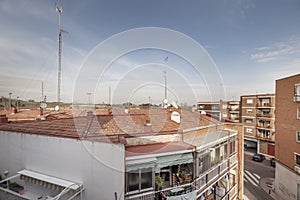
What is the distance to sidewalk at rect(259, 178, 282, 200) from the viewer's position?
1756 centimetres

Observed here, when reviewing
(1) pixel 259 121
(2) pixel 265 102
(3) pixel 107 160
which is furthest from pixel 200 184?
(2) pixel 265 102

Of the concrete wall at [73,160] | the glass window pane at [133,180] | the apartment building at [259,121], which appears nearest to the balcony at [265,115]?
the apartment building at [259,121]

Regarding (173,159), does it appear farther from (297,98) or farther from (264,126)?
(264,126)

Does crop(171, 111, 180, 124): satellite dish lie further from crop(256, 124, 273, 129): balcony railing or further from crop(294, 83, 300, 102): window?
crop(256, 124, 273, 129): balcony railing

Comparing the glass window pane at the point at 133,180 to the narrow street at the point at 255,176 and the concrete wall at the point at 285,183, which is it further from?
the concrete wall at the point at 285,183

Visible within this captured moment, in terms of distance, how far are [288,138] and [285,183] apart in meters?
4.56

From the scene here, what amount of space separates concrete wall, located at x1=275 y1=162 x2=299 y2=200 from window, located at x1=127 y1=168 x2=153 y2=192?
54.4 ft

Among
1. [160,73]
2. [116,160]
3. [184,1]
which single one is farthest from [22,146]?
[184,1]

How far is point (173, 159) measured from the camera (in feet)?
23.8

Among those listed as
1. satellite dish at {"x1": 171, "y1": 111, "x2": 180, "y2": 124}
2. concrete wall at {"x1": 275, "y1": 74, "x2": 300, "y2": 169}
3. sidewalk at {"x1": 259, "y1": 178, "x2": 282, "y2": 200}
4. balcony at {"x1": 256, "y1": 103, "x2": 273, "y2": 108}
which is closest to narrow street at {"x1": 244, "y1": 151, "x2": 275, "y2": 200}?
sidewalk at {"x1": 259, "y1": 178, "x2": 282, "y2": 200}

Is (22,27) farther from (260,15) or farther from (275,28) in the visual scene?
(275,28)

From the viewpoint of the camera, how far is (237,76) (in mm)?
14914

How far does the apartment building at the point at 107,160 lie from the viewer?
6445mm

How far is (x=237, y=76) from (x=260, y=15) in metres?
5.66
